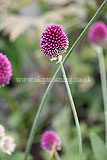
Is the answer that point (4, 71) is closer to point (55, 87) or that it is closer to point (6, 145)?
point (6, 145)

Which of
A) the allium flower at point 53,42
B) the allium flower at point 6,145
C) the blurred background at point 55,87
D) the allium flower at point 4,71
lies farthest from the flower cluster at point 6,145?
the blurred background at point 55,87

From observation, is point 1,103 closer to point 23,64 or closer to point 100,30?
point 23,64

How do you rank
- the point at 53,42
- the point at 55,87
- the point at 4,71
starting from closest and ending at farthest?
the point at 53,42, the point at 4,71, the point at 55,87

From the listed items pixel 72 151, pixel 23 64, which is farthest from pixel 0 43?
pixel 72 151

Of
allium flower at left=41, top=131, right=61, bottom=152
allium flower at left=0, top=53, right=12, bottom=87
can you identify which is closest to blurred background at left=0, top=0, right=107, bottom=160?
allium flower at left=41, top=131, right=61, bottom=152

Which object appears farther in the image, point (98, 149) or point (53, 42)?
point (98, 149)

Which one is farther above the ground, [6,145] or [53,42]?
[53,42]

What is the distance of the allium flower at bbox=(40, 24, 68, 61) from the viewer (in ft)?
1.54

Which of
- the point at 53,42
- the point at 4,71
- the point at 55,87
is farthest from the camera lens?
the point at 55,87

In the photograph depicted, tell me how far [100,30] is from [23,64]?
97cm

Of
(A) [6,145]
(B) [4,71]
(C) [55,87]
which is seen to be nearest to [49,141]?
(A) [6,145]

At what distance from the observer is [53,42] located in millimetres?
479

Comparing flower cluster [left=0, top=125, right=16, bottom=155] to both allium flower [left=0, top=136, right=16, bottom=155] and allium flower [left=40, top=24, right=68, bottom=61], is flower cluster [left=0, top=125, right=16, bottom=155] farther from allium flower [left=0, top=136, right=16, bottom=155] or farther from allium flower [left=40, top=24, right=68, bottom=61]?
allium flower [left=40, top=24, right=68, bottom=61]

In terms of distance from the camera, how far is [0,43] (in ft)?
5.16
